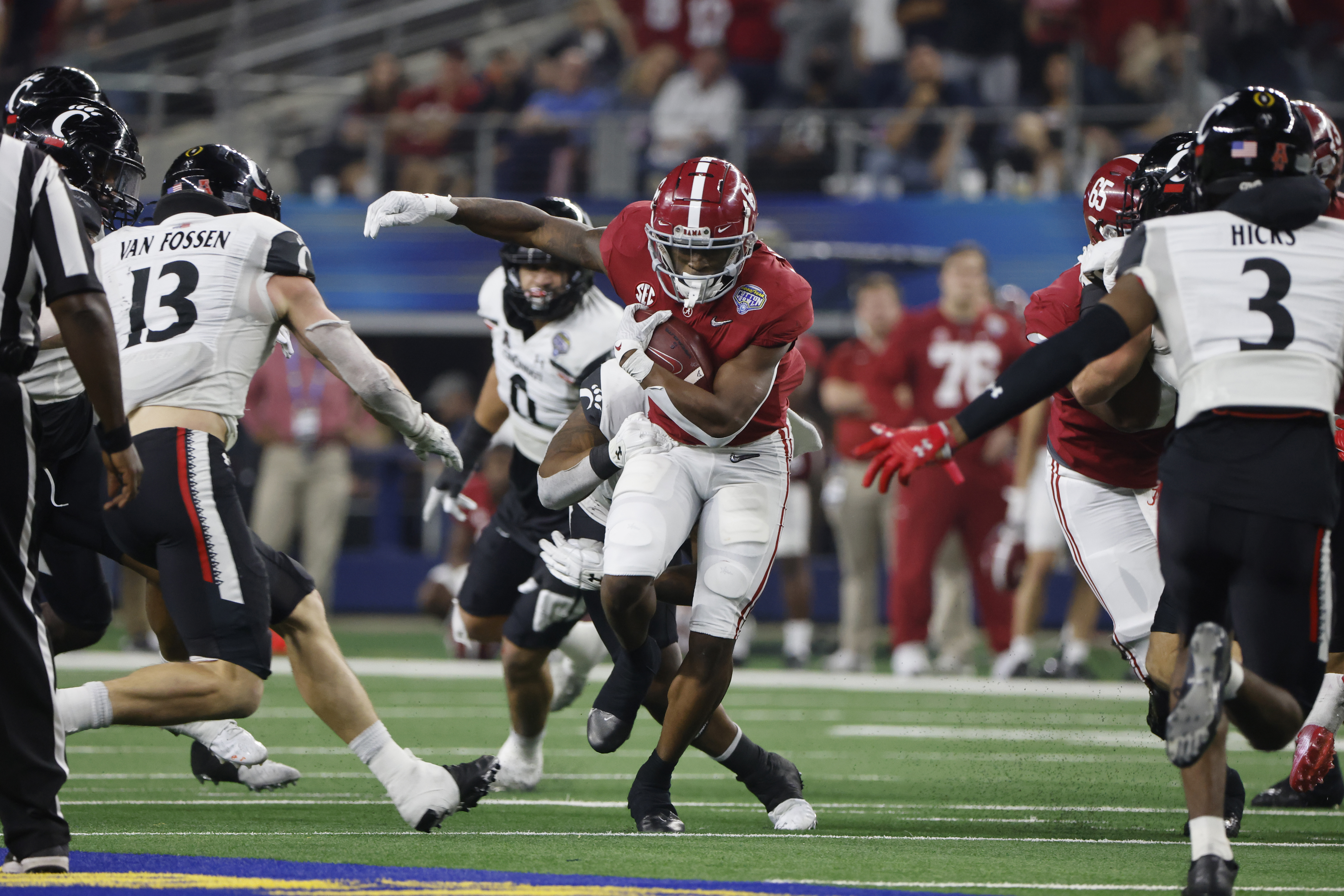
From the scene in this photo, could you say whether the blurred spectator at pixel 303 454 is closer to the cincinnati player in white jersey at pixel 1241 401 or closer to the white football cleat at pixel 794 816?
the white football cleat at pixel 794 816

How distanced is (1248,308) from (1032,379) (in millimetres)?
498

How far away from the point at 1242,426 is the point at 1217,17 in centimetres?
865

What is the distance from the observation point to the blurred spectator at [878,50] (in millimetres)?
12867

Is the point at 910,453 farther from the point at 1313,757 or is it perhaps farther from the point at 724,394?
the point at 1313,757

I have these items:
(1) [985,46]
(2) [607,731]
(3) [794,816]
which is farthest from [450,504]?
(1) [985,46]

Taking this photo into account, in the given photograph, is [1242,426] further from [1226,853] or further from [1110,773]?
[1110,773]

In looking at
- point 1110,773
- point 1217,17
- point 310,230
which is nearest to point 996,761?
point 1110,773

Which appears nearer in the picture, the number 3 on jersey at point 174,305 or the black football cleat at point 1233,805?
the number 3 on jersey at point 174,305

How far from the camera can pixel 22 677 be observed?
3.64 metres

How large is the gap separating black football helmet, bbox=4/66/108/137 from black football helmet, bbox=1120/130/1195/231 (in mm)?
3138

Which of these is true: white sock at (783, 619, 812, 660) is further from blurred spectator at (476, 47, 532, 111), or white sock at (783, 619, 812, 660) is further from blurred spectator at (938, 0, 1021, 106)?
blurred spectator at (476, 47, 532, 111)

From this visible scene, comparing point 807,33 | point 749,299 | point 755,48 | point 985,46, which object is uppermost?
point 807,33

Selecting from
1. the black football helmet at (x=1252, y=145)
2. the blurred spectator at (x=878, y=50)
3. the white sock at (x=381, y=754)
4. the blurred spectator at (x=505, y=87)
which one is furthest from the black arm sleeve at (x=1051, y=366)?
the blurred spectator at (x=505, y=87)

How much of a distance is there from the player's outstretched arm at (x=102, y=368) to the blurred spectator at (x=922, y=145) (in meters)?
8.98
